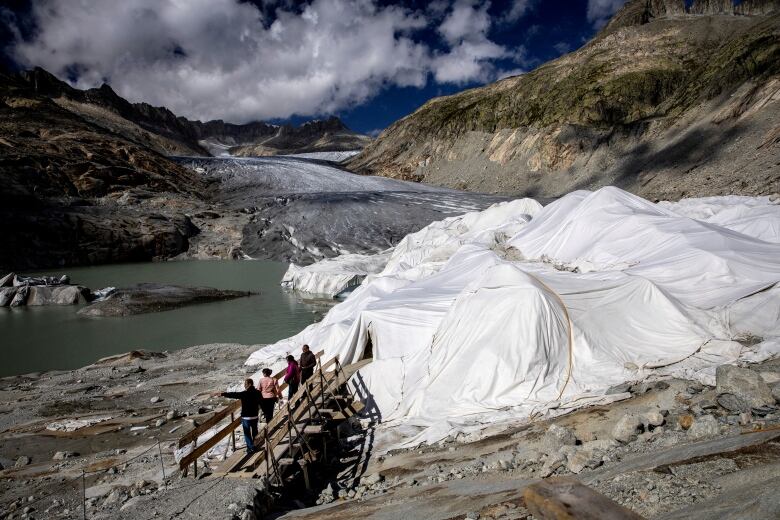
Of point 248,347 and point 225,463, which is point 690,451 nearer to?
point 225,463

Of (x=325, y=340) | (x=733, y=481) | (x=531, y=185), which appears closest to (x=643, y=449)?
(x=733, y=481)

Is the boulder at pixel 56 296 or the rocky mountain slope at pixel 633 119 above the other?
the rocky mountain slope at pixel 633 119

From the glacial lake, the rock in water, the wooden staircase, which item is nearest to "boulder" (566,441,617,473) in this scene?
the wooden staircase

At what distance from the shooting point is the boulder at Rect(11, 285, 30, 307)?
79.8 ft

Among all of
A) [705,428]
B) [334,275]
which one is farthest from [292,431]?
[334,275]

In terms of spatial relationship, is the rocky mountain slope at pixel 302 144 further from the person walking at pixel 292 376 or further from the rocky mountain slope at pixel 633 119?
the person walking at pixel 292 376

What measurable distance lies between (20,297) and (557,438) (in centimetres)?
2819

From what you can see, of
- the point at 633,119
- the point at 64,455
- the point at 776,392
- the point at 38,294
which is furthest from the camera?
the point at 633,119

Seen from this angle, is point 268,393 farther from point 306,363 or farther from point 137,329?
point 137,329

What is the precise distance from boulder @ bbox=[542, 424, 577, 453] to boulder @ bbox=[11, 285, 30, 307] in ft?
91.5

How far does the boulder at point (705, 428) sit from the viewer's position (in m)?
5.12

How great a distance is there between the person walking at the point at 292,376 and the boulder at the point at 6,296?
75.2 ft

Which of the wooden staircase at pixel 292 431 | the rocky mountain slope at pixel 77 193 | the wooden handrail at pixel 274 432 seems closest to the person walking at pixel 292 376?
the wooden staircase at pixel 292 431

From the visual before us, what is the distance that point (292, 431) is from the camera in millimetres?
8250
